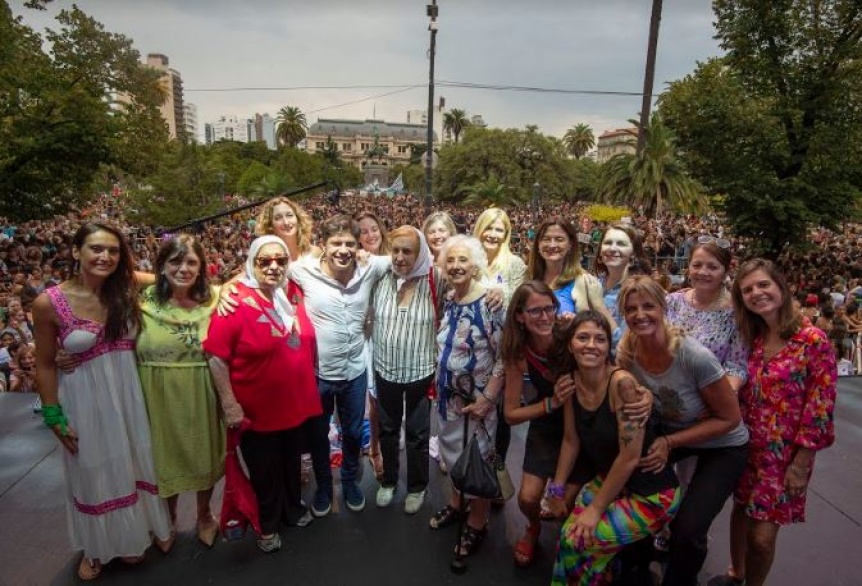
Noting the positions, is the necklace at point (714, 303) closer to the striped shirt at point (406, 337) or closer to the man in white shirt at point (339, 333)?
the striped shirt at point (406, 337)

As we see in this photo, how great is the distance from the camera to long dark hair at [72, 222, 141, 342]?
2457mm

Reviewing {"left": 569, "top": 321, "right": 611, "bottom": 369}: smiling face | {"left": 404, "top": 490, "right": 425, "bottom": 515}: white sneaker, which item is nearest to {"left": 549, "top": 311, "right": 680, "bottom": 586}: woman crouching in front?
{"left": 569, "top": 321, "right": 611, "bottom": 369}: smiling face

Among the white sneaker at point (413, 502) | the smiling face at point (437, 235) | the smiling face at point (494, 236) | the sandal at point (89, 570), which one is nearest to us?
the sandal at point (89, 570)

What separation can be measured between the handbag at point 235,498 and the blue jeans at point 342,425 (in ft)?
1.37

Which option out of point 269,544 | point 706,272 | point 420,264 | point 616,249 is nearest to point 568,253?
point 616,249

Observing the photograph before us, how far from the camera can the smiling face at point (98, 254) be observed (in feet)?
7.93

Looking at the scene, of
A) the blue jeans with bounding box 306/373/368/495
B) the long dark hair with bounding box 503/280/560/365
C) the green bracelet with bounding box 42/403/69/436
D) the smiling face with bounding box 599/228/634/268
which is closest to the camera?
the green bracelet with bounding box 42/403/69/436

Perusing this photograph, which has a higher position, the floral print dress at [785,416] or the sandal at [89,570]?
the floral print dress at [785,416]

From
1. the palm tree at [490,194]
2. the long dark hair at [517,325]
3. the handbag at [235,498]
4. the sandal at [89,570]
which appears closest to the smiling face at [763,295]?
the long dark hair at [517,325]

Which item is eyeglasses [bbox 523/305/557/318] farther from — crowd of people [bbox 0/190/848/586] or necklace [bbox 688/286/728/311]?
necklace [bbox 688/286/728/311]

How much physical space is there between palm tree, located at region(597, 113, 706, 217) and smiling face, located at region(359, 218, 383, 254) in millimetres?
21622

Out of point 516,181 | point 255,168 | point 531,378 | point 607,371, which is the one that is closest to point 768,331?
point 607,371

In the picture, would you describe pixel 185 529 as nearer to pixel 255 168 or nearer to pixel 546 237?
pixel 546 237

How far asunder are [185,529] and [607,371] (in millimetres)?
2564
